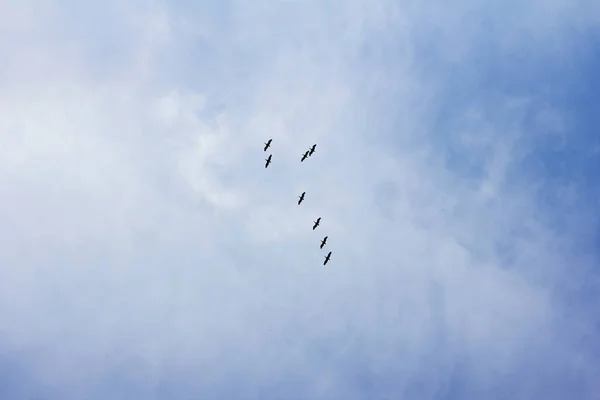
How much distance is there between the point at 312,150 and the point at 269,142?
1619 centimetres

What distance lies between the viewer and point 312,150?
179 meters

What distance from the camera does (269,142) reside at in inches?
6914
